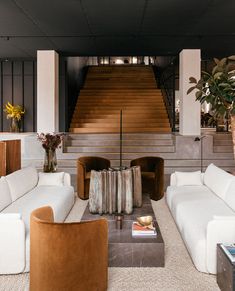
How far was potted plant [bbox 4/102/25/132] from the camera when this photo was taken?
11.4 meters

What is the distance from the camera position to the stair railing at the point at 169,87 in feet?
35.8

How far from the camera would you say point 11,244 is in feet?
10.9

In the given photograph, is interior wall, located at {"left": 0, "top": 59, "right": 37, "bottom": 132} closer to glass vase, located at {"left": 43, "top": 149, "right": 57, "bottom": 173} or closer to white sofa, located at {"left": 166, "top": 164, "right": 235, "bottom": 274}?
glass vase, located at {"left": 43, "top": 149, "right": 57, "bottom": 173}

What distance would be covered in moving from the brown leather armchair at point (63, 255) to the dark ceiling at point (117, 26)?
13.9 ft

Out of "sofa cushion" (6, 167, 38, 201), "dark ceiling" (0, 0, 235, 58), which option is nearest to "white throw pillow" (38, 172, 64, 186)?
"sofa cushion" (6, 167, 38, 201)

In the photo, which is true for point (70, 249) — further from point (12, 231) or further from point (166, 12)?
point (166, 12)

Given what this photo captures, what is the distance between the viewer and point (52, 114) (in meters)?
9.36

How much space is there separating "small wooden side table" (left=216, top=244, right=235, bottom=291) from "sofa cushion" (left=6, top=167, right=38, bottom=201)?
2.81m

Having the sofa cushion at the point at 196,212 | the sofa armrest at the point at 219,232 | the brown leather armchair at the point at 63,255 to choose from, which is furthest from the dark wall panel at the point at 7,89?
the sofa armrest at the point at 219,232

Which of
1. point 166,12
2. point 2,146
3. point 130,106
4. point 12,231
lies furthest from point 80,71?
point 12,231

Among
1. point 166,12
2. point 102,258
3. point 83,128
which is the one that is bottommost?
point 102,258

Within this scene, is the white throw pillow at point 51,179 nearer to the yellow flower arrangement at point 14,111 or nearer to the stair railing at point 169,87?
the stair railing at point 169,87

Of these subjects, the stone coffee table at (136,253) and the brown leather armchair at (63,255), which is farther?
the stone coffee table at (136,253)

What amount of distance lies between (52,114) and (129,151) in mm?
2339
